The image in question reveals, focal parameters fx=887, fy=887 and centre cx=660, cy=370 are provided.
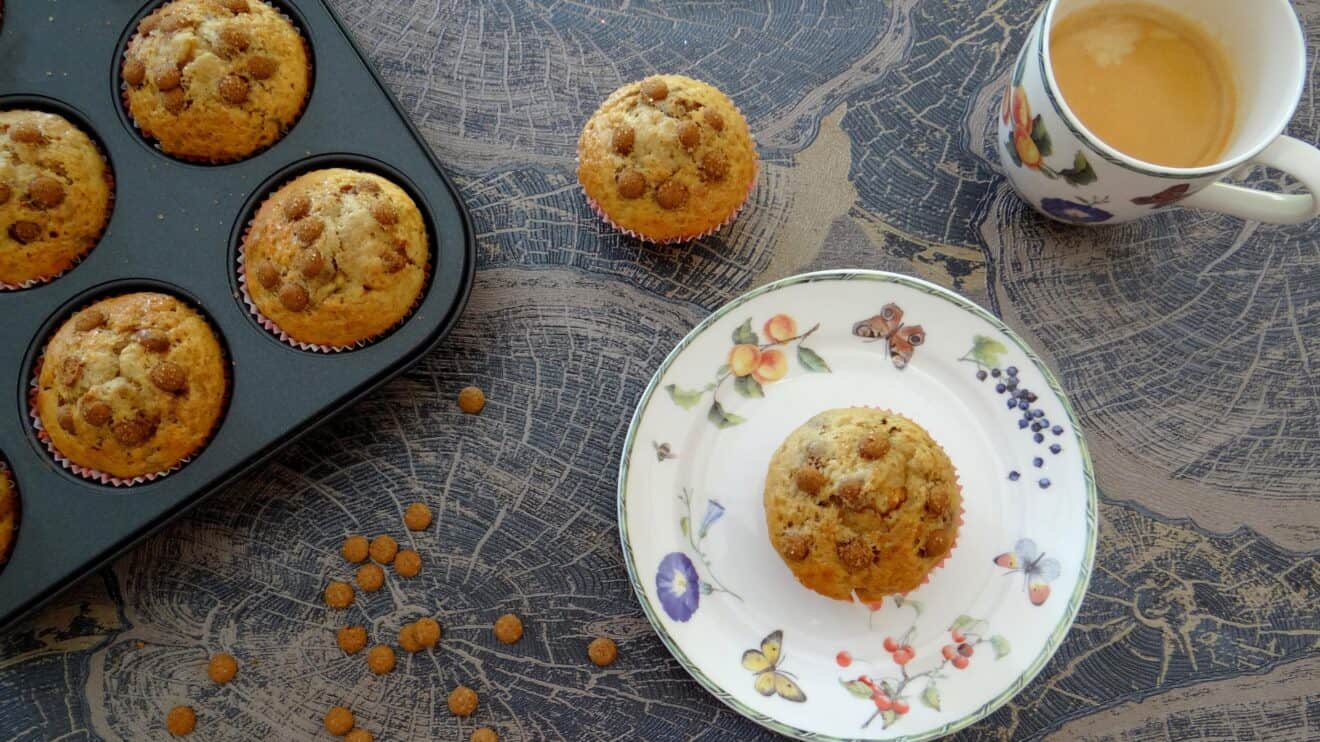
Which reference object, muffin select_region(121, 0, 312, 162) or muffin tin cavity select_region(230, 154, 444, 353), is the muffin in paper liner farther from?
muffin select_region(121, 0, 312, 162)

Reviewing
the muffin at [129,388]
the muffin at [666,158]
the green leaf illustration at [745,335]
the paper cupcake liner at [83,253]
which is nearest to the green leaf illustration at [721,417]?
the green leaf illustration at [745,335]

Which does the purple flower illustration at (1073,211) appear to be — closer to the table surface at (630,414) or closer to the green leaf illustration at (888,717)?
the table surface at (630,414)

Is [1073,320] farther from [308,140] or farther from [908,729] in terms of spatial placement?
[308,140]

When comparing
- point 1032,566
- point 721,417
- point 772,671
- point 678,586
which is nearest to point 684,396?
point 721,417

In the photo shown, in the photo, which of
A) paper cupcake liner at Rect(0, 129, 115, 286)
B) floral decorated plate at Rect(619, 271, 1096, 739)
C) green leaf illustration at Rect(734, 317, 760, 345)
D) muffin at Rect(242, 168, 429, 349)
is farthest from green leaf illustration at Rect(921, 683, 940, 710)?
paper cupcake liner at Rect(0, 129, 115, 286)

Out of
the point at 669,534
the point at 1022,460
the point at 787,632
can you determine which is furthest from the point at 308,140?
the point at 1022,460

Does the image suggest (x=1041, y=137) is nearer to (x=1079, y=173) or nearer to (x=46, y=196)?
(x=1079, y=173)

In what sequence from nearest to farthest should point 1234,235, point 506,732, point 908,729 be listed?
point 908,729 < point 506,732 < point 1234,235
